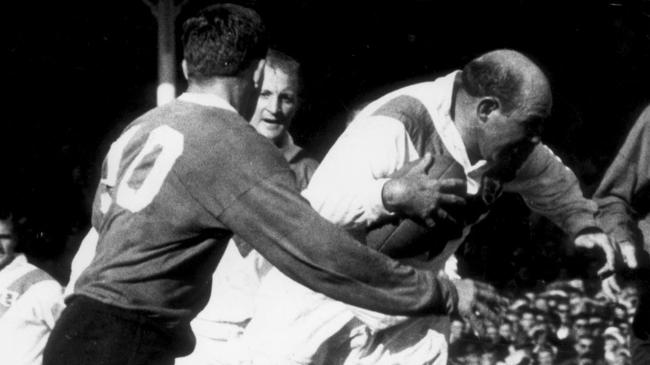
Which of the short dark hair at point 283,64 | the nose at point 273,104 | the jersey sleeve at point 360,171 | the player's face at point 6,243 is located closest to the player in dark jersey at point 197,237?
the jersey sleeve at point 360,171

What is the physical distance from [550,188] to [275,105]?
4.45 feet

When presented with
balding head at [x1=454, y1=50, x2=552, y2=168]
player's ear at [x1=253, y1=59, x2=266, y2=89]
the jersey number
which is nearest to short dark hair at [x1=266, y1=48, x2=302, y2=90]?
balding head at [x1=454, y1=50, x2=552, y2=168]

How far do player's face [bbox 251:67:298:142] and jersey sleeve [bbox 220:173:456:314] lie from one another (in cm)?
272

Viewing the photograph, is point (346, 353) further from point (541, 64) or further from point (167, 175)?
point (541, 64)

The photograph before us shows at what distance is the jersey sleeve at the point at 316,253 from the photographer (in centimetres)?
495

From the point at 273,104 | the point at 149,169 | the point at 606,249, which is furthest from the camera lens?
the point at 273,104

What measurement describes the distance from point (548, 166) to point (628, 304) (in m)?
1.82

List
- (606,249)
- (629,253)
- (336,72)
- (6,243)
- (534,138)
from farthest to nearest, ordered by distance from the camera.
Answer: (336,72), (6,243), (629,253), (606,249), (534,138)

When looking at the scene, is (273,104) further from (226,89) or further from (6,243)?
(226,89)

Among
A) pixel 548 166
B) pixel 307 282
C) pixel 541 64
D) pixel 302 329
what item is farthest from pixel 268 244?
pixel 541 64

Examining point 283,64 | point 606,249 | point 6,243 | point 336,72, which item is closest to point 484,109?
point 606,249

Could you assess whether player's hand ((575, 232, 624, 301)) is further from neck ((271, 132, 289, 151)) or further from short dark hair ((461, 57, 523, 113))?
neck ((271, 132, 289, 151))

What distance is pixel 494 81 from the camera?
244 inches

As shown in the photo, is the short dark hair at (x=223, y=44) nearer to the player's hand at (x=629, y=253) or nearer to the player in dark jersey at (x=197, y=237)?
the player in dark jersey at (x=197, y=237)
